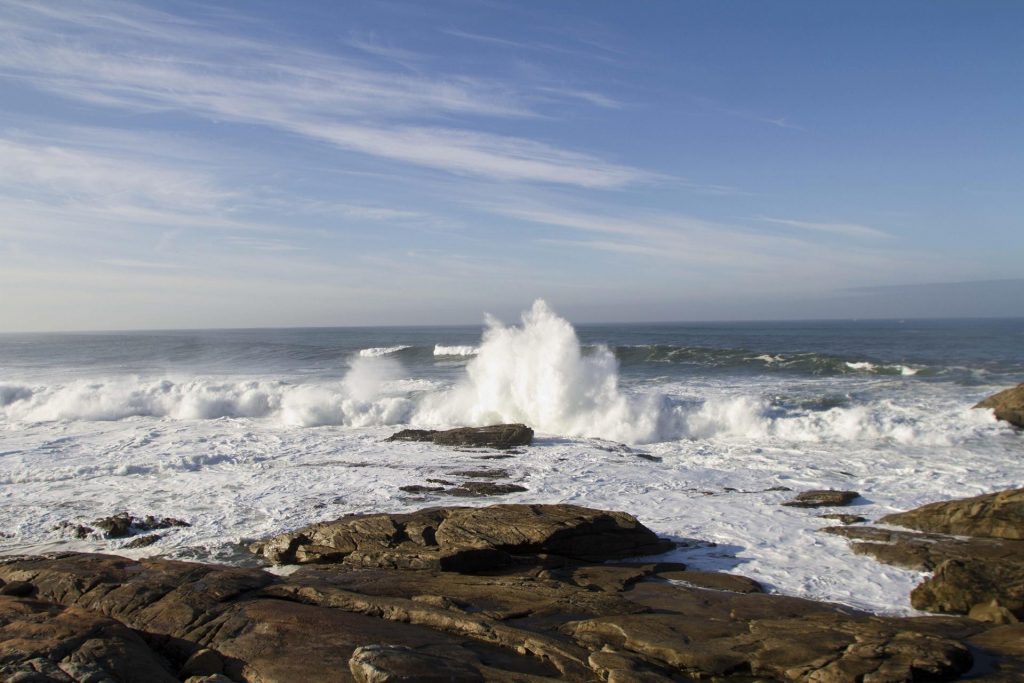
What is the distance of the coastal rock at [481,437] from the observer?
17047 mm

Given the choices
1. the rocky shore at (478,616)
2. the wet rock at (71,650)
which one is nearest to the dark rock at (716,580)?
the rocky shore at (478,616)

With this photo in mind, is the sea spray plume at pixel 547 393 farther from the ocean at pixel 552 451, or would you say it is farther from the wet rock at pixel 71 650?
the wet rock at pixel 71 650

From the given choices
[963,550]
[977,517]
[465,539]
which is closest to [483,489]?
[465,539]

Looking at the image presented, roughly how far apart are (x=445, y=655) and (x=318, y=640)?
1181mm

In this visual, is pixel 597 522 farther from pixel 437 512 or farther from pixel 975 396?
pixel 975 396

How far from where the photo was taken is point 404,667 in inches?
198

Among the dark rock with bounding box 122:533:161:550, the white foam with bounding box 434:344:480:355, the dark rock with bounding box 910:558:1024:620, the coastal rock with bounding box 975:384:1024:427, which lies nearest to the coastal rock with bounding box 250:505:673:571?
the dark rock with bounding box 122:533:161:550

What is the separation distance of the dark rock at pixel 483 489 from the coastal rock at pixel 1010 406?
14.7m

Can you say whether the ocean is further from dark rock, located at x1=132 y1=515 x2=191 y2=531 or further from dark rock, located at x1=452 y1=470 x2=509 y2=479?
dark rock, located at x1=132 y1=515 x2=191 y2=531

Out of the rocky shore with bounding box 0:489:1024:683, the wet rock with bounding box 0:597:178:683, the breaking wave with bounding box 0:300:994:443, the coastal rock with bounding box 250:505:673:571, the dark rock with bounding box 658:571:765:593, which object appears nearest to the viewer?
the wet rock with bounding box 0:597:178:683

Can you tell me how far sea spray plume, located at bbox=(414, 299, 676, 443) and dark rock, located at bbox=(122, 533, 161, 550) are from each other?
42.2 feet

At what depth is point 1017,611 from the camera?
22.6 feet

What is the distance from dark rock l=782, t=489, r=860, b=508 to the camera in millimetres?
11414

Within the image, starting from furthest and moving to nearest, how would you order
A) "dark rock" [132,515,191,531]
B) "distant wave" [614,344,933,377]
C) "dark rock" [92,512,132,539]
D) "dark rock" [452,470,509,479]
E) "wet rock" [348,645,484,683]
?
"distant wave" [614,344,933,377]
"dark rock" [452,470,509,479]
"dark rock" [132,515,191,531]
"dark rock" [92,512,132,539]
"wet rock" [348,645,484,683]
